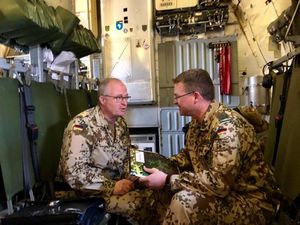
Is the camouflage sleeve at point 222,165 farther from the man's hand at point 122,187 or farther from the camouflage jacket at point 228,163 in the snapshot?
the man's hand at point 122,187

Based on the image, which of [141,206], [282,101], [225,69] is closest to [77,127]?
[141,206]

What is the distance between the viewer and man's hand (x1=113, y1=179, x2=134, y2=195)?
7.25 feet

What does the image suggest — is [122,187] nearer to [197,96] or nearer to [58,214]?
[58,214]

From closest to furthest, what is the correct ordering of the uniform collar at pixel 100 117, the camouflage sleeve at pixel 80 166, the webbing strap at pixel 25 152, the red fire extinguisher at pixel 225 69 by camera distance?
the webbing strap at pixel 25 152
the camouflage sleeve at pixel 80 166
the uniform collar at pixel 100 117
the red fire extinguisher at pixel 225 69

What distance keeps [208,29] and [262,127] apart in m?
2.31

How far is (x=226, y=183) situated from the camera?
1683mm

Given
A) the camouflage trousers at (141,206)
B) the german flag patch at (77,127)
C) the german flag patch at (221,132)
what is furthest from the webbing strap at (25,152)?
the german flag patch at (221,132)

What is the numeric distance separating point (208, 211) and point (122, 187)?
70 centimetres

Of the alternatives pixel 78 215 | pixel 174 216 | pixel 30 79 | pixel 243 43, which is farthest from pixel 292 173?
pixel 243 43

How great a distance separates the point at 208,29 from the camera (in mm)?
4773

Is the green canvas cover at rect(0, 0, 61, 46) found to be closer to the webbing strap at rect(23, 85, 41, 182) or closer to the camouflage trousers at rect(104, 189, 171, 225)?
the webbing strap at rect(23, 85, 41, 182)

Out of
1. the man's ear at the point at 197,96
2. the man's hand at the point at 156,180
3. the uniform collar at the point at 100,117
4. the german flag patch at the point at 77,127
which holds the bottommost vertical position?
the man's hand at the point at 156,180

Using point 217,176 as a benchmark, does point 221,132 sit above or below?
above

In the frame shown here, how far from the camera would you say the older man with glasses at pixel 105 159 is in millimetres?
2172
